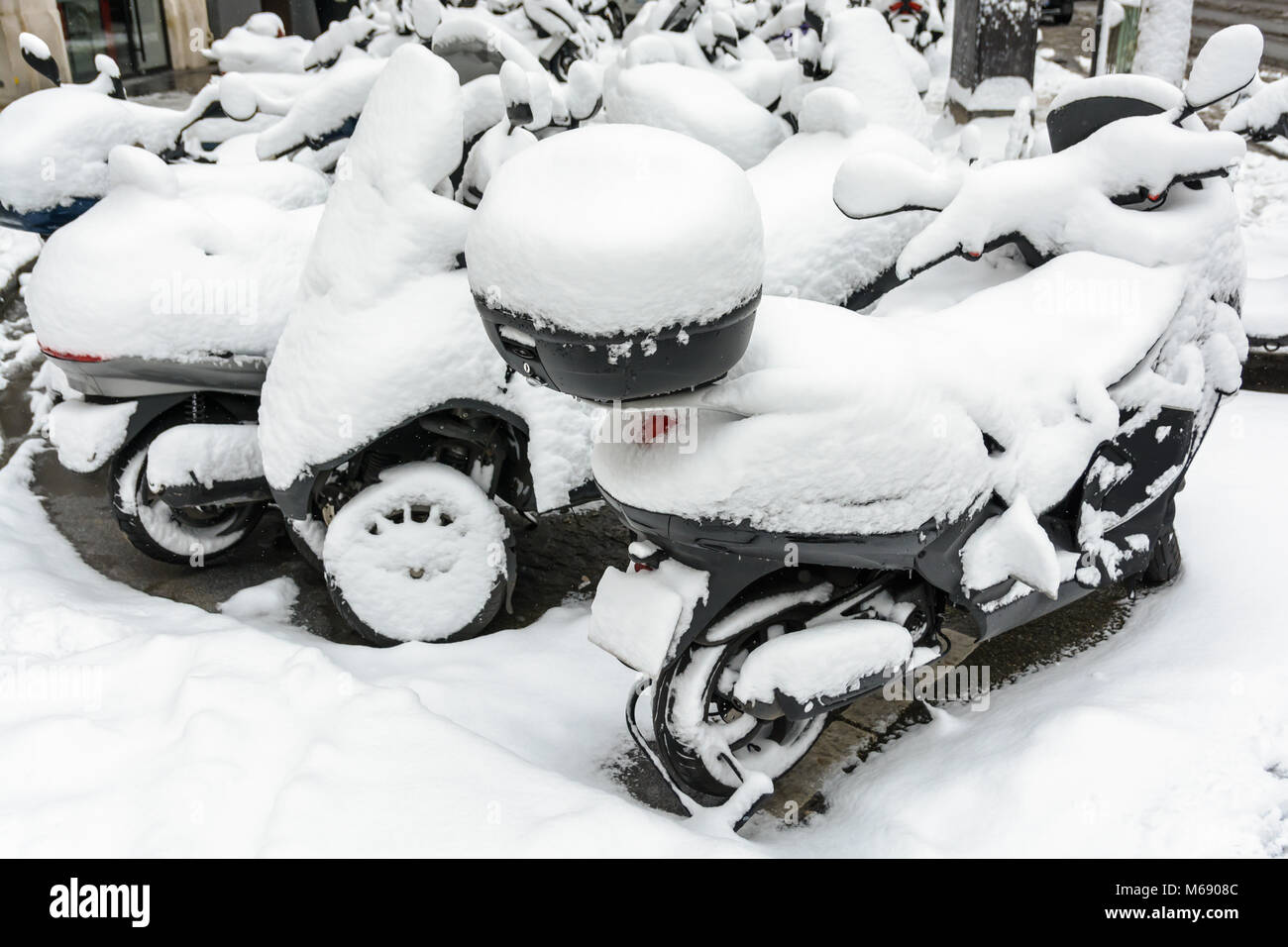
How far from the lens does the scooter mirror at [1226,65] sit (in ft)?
9.00

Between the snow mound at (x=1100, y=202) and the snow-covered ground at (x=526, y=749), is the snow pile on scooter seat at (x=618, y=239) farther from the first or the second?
the snow-covered ground at (x=526, y=749)

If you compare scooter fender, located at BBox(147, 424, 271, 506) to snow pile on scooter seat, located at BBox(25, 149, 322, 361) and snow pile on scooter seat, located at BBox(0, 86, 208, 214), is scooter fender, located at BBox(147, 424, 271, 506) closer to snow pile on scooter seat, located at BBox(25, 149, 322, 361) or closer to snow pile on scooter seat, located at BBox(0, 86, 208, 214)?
snow pile on scooter seat, located at BBox(25, 149, 322, 361)

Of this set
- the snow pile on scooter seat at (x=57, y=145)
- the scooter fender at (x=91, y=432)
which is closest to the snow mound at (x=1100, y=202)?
the scooter fender at (x=91, y=432)

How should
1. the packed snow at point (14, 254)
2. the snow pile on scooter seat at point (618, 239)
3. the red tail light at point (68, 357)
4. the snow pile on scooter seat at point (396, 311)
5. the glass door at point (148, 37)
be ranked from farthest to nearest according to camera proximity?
the glass door at point (148, 37), the packed snow at point (14, 254), the red tail light at point (68, 357), the snow pile on scooter seat at point (396, 311), the snow pile on scooter seat at point (618, 239)

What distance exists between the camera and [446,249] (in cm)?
325

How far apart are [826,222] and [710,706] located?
1575mm

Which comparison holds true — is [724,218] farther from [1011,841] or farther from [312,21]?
[312,21]

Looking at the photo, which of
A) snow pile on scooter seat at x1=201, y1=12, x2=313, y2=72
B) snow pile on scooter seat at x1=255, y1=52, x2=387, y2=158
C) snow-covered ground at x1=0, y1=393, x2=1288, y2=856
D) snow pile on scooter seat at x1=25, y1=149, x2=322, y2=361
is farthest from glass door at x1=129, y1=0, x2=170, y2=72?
snow-covered ground at x1=0, y1=393, x2=1288, y2=856

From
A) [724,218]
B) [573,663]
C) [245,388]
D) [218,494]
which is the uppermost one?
[724,218]

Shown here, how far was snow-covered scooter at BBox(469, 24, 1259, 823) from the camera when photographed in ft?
6.51

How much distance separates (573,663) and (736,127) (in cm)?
196

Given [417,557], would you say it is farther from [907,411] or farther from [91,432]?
[907,411]

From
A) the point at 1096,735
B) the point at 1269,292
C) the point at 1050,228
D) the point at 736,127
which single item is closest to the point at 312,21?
the point at 736,127

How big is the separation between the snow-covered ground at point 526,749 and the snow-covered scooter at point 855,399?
253 mm
